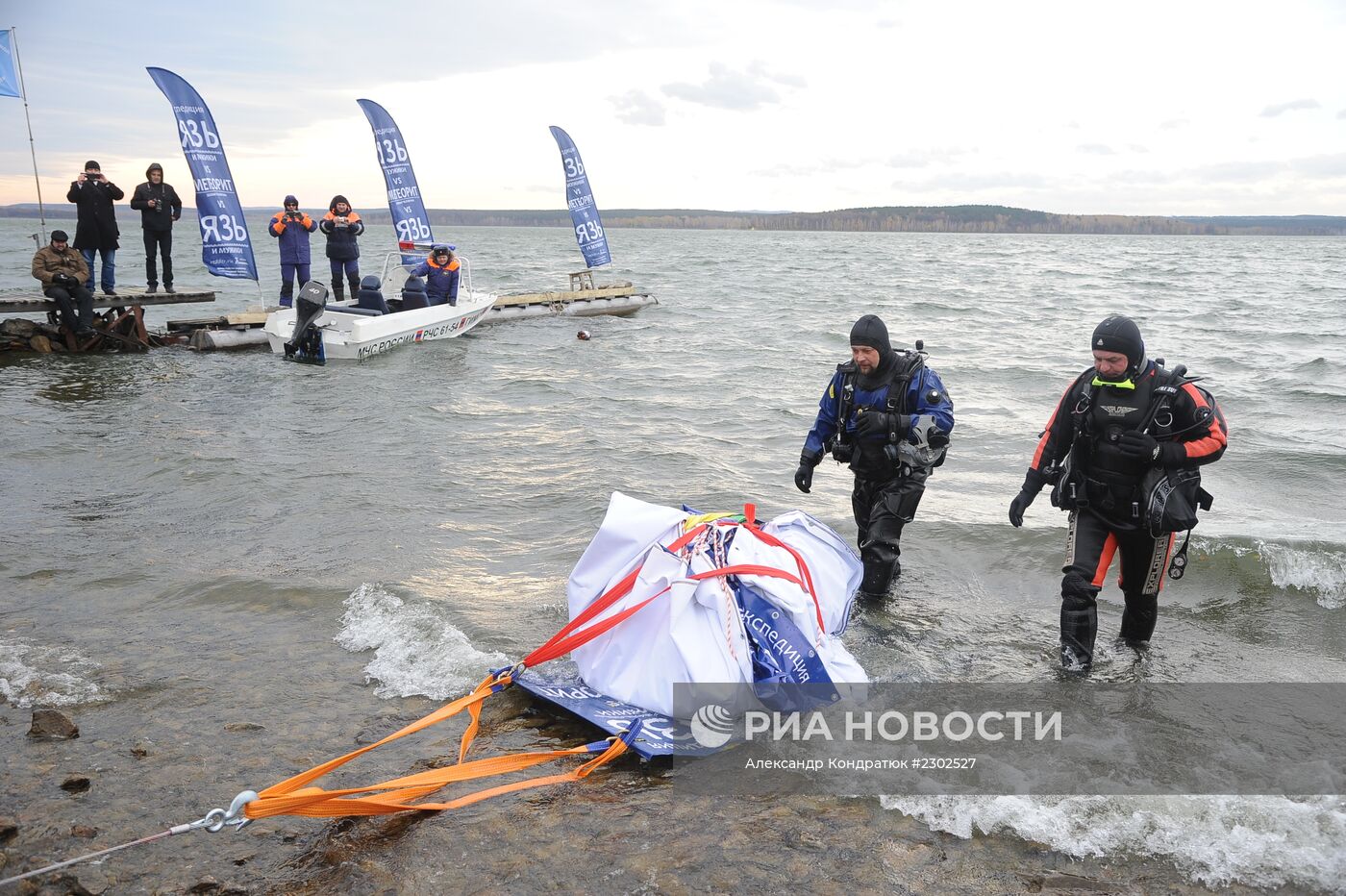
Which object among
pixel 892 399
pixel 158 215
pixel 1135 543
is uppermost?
pixel 158 215

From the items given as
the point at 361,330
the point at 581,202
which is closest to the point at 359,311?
the point at 361,330

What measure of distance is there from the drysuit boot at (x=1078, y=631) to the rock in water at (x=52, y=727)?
440 centimetres

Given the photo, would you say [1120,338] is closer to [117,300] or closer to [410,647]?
[410,647]

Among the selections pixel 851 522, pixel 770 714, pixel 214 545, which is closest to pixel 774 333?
pixel 851 522

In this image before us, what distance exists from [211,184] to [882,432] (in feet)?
45.2

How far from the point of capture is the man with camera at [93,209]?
1409 centimetres

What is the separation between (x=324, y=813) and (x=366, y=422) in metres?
8.27

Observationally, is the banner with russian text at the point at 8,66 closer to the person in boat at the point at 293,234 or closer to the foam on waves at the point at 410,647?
the person in boat at the point at 293,234

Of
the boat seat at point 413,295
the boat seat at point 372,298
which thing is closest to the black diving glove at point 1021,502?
the boat seat at point 372,298

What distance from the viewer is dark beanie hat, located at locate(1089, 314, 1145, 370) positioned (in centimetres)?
417

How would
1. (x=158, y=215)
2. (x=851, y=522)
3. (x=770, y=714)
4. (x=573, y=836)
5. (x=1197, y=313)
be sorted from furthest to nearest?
(x=1197, y=313) → (x=158, y=215) → (x=851, y=522) → (x=770, y=714) → (x=573, y=836)

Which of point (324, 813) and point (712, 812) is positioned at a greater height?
point (324, 813)

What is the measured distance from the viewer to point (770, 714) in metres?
3.79

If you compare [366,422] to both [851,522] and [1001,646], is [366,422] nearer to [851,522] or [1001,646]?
[851,522]
